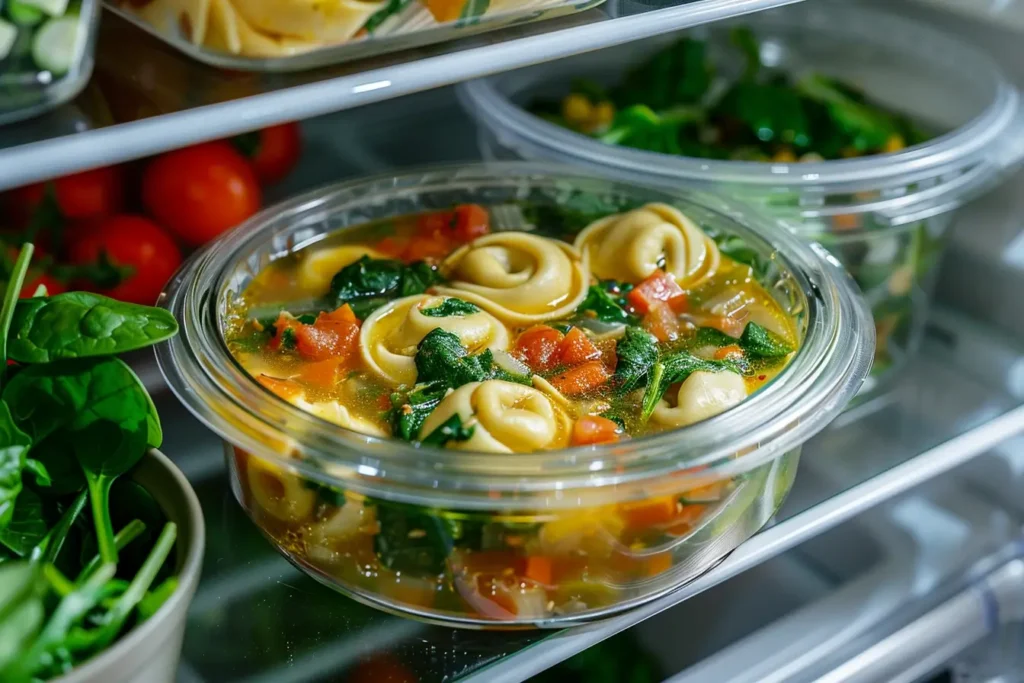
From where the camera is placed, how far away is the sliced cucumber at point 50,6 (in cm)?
78

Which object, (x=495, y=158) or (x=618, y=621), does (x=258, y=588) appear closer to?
(x=618, y=621)

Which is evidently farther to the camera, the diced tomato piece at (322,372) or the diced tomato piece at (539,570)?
the diced tomato piece at (322,372)

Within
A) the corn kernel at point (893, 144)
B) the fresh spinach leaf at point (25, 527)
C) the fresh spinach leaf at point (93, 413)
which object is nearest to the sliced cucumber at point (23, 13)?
the fresh spinach leaf at point (93, 413)

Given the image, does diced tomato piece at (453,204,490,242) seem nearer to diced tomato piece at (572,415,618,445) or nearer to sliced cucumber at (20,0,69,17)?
diced tomato piece at (572,415,618,445)

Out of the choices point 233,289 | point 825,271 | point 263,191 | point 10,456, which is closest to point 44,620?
point 10,456

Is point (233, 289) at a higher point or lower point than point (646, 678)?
higher

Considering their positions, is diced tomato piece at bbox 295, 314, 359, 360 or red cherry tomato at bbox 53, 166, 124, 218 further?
red cherry tomato at bbox 53, 166, 124, 218

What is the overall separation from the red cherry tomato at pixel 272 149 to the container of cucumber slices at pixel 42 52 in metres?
0.69

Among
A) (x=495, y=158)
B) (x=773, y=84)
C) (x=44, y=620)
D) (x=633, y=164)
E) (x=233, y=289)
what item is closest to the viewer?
(x=44, y=620)

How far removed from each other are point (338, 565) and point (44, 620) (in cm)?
28

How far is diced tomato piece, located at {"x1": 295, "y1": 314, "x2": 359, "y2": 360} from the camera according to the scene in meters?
1.08

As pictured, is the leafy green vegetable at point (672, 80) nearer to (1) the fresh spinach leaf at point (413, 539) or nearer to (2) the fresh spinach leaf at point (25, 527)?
(1) the fresh spinach leaf at point (413, 539)

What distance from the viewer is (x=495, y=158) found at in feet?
5.11

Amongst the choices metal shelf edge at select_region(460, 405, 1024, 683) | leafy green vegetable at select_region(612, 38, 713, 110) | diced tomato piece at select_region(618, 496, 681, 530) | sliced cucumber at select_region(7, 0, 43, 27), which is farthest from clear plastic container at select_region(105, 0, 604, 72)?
leafy green vegetable at select_region(612, 38, 713, 110)
